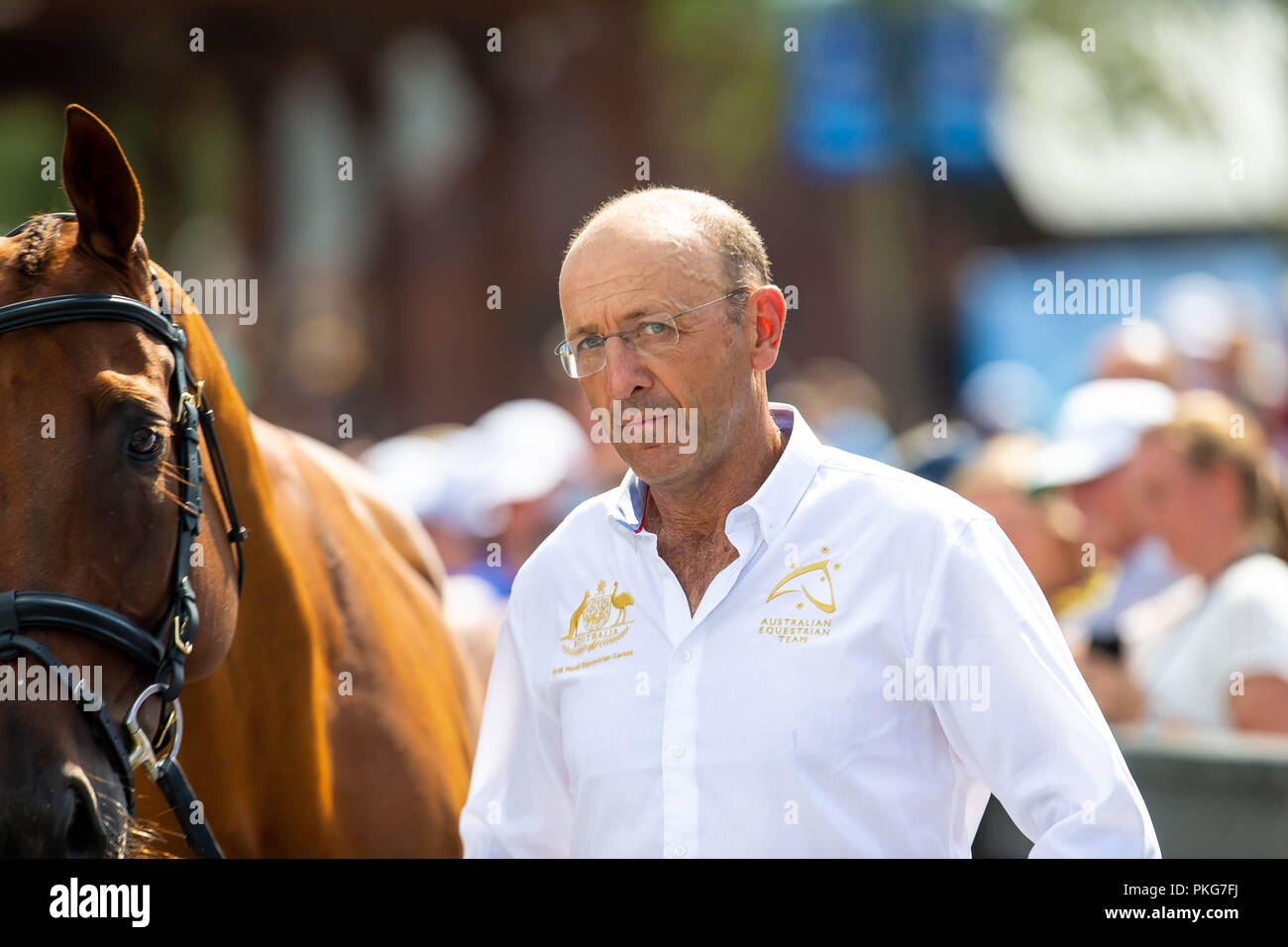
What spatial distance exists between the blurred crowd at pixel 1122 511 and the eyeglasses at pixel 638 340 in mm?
2469

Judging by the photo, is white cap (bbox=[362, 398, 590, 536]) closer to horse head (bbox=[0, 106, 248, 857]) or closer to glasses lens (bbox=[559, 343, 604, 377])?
horse head (bbox=[0, 106, 248, 857])

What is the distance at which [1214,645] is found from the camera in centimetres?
486

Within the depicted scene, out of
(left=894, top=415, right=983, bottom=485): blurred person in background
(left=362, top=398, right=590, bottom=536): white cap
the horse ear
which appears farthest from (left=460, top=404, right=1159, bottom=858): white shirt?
(left=362, top=398, right=590, bottom=536): white cap

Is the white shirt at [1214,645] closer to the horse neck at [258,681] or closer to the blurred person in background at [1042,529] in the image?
the blurred person in background at [1042,529]

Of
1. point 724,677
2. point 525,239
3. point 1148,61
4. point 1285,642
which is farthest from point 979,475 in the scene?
point 525,239

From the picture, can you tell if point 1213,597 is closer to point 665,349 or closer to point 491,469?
point 665,349

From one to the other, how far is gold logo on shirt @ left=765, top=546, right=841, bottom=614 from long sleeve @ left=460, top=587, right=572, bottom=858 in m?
0.54

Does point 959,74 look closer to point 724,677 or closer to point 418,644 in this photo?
point 418,644

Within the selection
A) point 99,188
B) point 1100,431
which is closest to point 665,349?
point 99,188

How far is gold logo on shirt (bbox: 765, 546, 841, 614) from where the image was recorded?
2473mm

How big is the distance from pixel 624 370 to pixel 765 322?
29 cm

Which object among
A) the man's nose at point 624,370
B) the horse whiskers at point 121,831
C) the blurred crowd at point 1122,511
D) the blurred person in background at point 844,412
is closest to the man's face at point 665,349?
the man's nose at point 624,370

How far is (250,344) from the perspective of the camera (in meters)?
21.0
